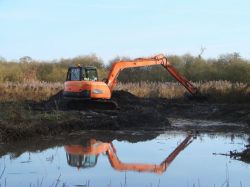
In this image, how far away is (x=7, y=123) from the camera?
14320 millimetres

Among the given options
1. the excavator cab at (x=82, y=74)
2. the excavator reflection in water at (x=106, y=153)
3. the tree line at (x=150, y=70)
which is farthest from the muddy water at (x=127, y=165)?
the tree line at (x=150, y=70)

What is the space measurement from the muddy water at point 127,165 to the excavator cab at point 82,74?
25.0 ft

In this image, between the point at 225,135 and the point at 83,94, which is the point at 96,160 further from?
the point at 83,94

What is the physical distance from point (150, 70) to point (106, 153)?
40128 millimetres

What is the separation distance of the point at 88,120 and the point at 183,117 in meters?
8.36

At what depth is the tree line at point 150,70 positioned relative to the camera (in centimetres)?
4581

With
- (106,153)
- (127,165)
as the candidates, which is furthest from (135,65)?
(127,165)

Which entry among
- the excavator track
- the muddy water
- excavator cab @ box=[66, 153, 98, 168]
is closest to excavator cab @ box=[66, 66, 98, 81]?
the excavator track

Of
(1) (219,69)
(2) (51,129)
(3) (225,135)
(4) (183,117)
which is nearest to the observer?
(2) (51,129)

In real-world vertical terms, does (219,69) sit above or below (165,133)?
above

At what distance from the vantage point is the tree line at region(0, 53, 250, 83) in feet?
150

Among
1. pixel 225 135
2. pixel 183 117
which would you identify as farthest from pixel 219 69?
pixel 225 135

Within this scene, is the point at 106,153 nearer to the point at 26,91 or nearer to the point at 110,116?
the point at 110,116

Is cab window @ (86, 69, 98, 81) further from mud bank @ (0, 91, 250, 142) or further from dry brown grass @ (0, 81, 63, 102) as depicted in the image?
dry brown grass @ (0, 81, 63, 102)
